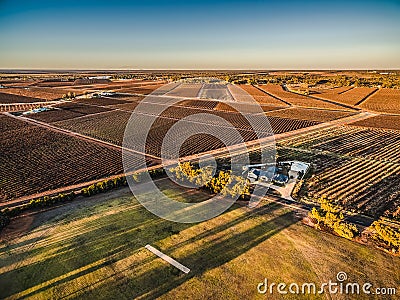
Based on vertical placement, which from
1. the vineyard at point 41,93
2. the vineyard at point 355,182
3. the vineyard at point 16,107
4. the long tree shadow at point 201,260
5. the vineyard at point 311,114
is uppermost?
the vineyard at point 41,93

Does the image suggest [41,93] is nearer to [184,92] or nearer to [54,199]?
[184,92]

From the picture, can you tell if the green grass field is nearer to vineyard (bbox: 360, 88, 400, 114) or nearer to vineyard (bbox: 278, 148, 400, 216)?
vineyard (bbox: 278, 148, 400, 216)

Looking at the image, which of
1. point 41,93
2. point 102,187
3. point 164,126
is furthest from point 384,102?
point 41,93

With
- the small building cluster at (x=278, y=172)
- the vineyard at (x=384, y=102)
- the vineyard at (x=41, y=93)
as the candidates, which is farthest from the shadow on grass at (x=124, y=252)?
the vineyard at (x=41, y=93)

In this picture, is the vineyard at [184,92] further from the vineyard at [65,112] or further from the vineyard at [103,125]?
the vineyard at [103,125]

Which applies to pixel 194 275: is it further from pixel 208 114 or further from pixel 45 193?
pixel 208 114

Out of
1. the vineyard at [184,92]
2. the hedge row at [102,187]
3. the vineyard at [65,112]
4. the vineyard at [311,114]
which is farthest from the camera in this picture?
the vineyard at [184,92]

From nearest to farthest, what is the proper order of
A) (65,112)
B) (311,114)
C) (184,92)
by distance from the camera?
(311,114) → (65,112) → (184,92)
